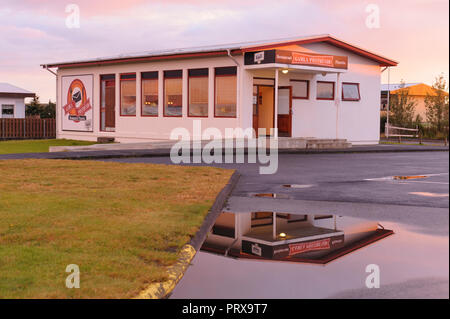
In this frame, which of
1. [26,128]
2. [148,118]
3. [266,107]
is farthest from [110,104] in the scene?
[26,128]

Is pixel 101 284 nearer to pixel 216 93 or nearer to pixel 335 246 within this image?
pixel 335 246

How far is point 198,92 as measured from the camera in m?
26.6

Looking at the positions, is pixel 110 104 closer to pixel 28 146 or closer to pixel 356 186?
pixel 28 146

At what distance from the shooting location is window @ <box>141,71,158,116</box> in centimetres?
2872

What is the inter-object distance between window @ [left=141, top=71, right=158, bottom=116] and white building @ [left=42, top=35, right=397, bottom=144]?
50 mm

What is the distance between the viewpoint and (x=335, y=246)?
6621mm

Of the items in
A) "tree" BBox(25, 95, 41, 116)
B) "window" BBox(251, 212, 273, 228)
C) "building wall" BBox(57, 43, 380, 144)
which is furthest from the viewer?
"tree" BBox(25, 95, 41, 116)

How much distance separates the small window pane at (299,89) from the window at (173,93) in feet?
17.4

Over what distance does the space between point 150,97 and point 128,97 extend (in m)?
1.74

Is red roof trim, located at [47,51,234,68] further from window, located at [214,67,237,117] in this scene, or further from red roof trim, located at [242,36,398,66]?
red roof trim, located at [242,36,398,66]

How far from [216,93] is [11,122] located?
1792 centimetres

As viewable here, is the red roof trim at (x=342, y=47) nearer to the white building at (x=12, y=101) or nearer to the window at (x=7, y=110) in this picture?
the white building at (x=12, y=101)

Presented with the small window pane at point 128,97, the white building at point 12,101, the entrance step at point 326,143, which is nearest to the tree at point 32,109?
the white building at point 12,101

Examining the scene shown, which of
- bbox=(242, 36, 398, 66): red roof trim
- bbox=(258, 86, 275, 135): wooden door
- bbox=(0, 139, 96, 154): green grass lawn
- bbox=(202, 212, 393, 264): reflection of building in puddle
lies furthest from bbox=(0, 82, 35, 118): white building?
bbox=(202, 212, 393, 264): reflection of building in puddle
